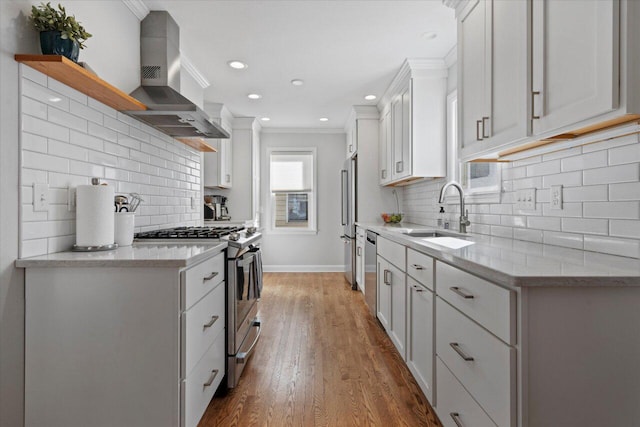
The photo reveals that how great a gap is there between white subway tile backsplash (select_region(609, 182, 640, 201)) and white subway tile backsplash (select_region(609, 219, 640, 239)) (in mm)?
91

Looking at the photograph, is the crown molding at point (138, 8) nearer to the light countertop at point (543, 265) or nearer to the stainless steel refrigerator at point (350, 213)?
the light countertop at point (543, 265)

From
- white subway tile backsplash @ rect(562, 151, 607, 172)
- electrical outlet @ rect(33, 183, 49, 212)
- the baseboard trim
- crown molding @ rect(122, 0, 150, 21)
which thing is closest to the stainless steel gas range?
electrical outlet @ rect(33, 183, 49, 212)

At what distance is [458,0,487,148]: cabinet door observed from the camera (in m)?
1.84

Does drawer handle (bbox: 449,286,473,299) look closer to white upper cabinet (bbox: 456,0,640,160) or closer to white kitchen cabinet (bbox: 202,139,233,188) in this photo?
white upper cabinet (bbox: 456,0,640,160)

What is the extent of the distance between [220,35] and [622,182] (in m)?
2.80

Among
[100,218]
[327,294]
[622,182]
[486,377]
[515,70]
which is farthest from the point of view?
[327,294]

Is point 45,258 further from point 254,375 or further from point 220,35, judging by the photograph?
point 220,35

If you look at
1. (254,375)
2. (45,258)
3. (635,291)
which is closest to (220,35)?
(45,258)

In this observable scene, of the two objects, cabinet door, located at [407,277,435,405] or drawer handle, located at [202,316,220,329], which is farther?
cabinet door, located at [407,277,435,405]

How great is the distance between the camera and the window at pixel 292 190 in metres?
6.22

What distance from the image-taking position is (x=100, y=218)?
5.63 feet

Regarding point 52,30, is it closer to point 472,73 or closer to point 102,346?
point 102,346

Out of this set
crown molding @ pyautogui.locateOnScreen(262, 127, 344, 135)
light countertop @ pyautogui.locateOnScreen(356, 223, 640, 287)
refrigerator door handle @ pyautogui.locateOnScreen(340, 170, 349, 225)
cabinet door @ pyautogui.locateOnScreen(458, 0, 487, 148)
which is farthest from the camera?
crown molding @ pyautogui.locateOnScreen(262, 127, 344, 135)

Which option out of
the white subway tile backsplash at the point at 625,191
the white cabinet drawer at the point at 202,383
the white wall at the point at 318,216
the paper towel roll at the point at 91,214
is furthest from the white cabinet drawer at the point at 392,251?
the white wall at the point at 318,216
